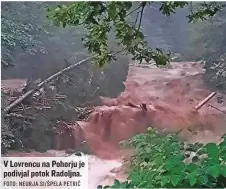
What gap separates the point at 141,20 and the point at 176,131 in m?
0.42

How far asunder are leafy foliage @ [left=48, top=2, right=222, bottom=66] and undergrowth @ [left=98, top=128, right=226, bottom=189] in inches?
11.6

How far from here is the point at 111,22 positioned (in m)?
1.83

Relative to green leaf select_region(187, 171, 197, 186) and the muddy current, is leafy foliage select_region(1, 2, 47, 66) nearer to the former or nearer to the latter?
the muddy current

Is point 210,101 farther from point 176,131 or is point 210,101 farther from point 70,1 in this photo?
point 70,1

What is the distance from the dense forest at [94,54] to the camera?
1.81 metres

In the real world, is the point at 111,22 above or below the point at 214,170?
above

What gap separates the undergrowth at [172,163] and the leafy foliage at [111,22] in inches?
11.6

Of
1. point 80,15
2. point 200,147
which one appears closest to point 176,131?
point 200,147

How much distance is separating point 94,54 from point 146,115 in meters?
0.29

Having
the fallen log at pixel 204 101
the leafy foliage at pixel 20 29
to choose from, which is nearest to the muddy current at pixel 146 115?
the fallen log at pixel 204 101

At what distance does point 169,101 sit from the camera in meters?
1.83

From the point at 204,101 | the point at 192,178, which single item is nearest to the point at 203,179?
the point at 192,178

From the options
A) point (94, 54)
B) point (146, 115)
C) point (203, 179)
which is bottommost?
point (203, 179)

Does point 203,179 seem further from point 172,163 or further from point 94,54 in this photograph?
point 94,54
